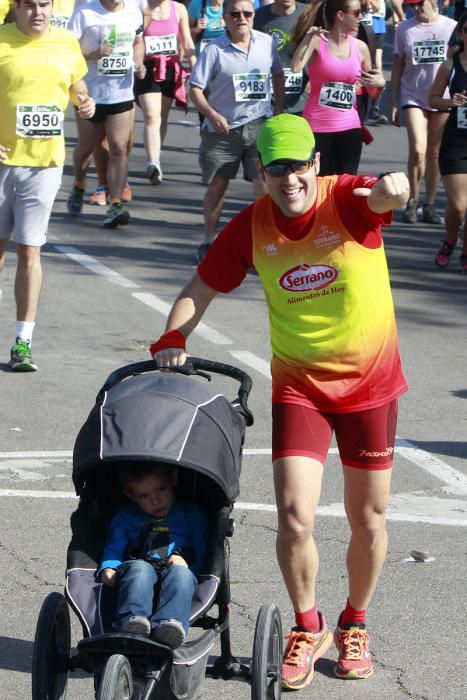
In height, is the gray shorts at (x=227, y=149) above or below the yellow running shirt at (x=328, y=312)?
below

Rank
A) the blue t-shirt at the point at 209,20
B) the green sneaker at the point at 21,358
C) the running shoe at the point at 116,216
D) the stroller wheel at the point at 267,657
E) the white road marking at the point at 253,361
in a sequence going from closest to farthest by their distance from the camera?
1. the stroller wheel at the point at 267,657
2. the green sneaker at the point at 21,358
3. the white road marking at the point at 253,361
4. the running shoe at the point at 116,216
5. the blue t-shirt at the point at 209,20

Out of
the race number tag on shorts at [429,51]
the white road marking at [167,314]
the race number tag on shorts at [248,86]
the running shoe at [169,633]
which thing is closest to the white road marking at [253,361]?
the white road marking at [167,314]

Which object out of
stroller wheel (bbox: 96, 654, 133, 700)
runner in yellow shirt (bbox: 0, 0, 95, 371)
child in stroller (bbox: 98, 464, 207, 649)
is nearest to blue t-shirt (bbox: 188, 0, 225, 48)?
runner in yellow shirt (bbox: 0, 0, 95, 371)

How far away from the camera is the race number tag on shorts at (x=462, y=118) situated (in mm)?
11539

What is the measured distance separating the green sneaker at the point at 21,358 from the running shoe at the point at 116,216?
15.6ft

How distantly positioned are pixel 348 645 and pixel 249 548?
120cm

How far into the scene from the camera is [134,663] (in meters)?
4.32

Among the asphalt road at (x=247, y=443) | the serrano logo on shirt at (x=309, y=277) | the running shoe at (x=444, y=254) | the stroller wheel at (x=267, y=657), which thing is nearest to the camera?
the stroller wheel at (x=267, y=657)

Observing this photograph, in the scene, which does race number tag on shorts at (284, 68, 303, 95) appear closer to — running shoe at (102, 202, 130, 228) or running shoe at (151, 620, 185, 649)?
running shoe at (102, 202, 130, 228)

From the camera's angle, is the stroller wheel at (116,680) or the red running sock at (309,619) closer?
the stroller wheel at (116,680)

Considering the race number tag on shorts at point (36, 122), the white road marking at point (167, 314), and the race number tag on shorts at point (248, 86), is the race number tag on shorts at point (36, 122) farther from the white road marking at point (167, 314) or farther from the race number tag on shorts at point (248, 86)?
the race number tag on shorts at point (248, 86)

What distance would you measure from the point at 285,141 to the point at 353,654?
1796mm

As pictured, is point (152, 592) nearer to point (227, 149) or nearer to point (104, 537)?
point (104, 537)

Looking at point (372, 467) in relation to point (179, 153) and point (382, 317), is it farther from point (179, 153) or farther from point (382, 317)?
point (179, 153)
